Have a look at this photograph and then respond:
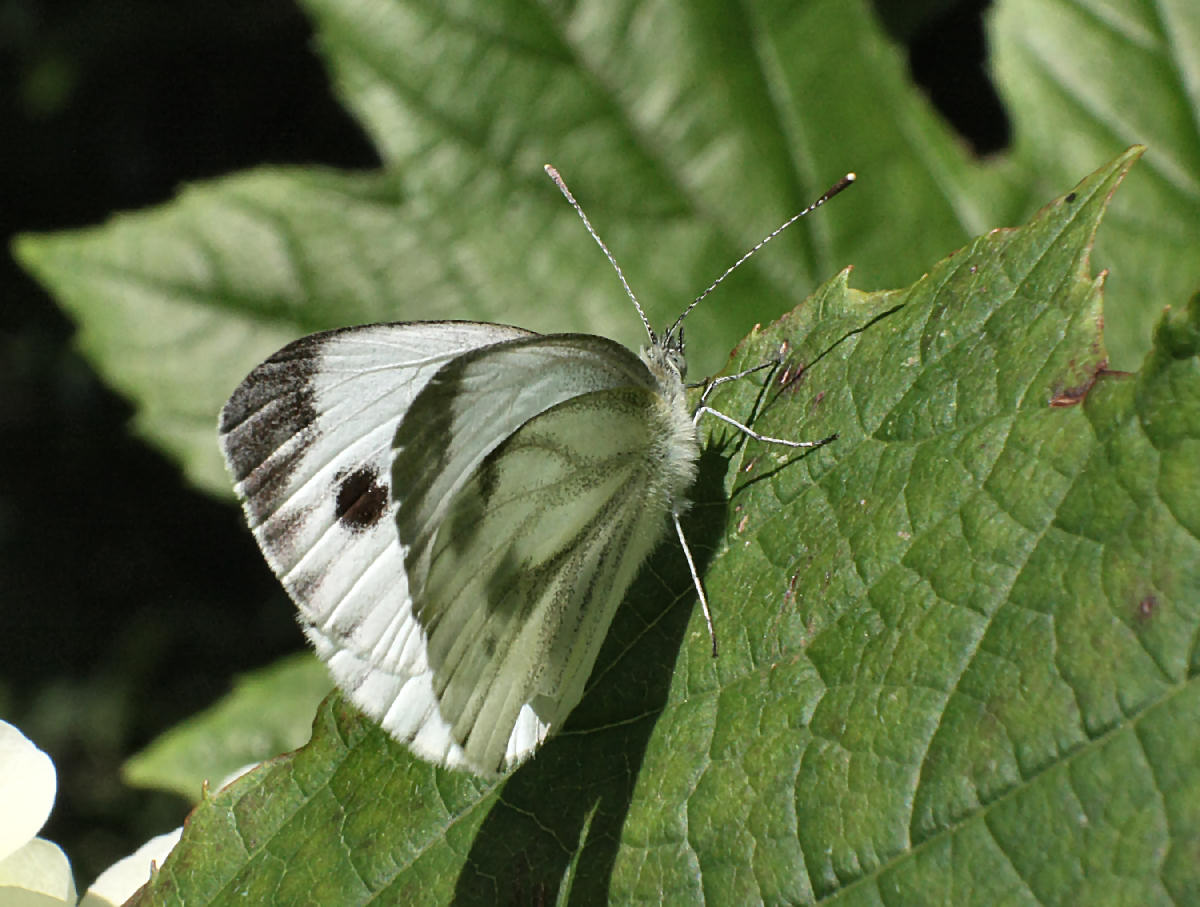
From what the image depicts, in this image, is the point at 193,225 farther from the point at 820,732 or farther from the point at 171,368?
the point at 820,732

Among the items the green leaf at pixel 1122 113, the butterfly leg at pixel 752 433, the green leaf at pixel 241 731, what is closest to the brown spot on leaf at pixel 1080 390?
the butterfly leg at pixel 752 433

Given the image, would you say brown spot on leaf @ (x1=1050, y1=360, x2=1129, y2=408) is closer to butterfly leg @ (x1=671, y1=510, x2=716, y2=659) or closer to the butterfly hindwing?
butterfly leg @ (x1=671, y1=510, x2=716, y2=659)

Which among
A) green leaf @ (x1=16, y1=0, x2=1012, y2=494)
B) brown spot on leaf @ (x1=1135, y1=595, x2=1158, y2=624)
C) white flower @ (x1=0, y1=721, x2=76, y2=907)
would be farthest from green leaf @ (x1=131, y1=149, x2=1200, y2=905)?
green leaf @ (x1=16, y1=0, x2=1012, y2=494)

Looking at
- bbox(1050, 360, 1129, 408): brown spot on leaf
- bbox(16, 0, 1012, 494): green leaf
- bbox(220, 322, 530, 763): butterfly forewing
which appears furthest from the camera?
bbox(16, 0, 1012, 494): green leaf

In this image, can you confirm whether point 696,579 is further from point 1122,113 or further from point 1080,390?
point 1122,113

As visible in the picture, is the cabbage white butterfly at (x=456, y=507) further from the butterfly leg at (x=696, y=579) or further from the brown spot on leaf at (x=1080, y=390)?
the brown spot on leaf at (x=1080, y=390)

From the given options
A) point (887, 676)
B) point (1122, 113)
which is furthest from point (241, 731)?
point (1122, 113)

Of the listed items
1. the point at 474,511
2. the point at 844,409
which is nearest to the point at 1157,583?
the point at 844,409
